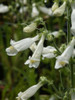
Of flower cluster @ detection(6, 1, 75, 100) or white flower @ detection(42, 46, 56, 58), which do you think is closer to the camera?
flower cluster @ detection(6, 1, 75, 100)

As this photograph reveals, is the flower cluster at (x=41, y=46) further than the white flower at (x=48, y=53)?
No

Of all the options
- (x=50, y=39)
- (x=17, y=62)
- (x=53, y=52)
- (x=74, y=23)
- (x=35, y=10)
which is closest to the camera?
(x=74, y=23)

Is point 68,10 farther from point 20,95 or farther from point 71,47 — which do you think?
point 20,95

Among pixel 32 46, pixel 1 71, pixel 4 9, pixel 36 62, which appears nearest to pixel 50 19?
pixel 4 9

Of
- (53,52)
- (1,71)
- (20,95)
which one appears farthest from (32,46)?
(1,71)

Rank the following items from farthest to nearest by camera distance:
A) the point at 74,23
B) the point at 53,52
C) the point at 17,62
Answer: the point at 17,62 → the point at 53,52 → the point at 74,23

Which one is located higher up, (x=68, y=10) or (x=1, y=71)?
(x=68, y=10)

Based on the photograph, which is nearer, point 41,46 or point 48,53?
point 41,46

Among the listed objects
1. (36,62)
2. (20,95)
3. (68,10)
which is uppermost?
(68,10)

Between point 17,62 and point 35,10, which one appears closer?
point 17,62
